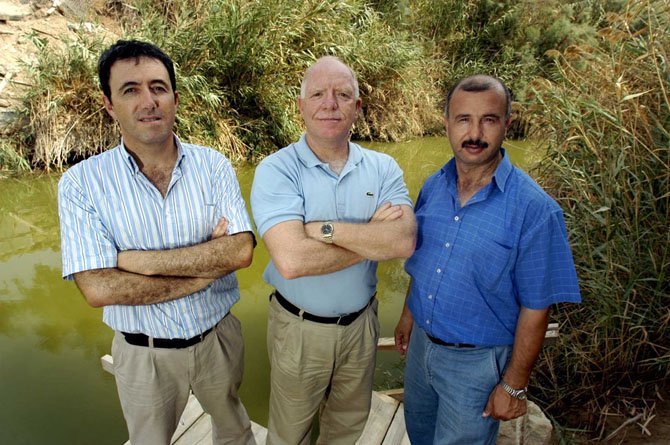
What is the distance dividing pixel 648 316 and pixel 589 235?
1.80 ft

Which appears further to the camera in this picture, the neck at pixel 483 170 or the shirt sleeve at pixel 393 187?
the shirt sleeve at pixel 393 187

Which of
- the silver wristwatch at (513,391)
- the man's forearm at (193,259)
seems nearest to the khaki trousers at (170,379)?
the man's forearm at (193,259)

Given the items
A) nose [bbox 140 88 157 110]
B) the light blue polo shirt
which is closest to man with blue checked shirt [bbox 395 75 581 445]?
the light blue polo shirt

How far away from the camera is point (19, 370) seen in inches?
119

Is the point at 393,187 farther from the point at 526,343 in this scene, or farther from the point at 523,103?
the point at 523,103

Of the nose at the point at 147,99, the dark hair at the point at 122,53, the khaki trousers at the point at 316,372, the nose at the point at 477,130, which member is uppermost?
the dark hair at the point at 122,53

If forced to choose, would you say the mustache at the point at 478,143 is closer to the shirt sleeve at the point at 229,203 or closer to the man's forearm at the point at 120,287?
the shirt sleeve at the point at 229,203

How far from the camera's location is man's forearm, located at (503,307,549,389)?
1457 millimetres

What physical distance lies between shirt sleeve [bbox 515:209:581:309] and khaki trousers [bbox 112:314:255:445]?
1179mm

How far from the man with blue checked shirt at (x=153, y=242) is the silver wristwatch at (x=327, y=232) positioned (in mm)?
322

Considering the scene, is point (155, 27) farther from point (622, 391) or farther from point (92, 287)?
point (622, 391)

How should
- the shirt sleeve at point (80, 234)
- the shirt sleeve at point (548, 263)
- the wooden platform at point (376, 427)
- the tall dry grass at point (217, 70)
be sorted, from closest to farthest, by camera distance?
the shirt sleeve at point (548, 263) < the shirt sleeve at point (80, 234) < the wooden platform at point (376, 427) < the tall dry grass at point (217, 70)

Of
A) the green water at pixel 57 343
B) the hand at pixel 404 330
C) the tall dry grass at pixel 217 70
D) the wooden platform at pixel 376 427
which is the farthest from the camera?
the tall dry grass at pixel 217 70

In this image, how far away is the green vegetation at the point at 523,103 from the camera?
2508 millimetres
